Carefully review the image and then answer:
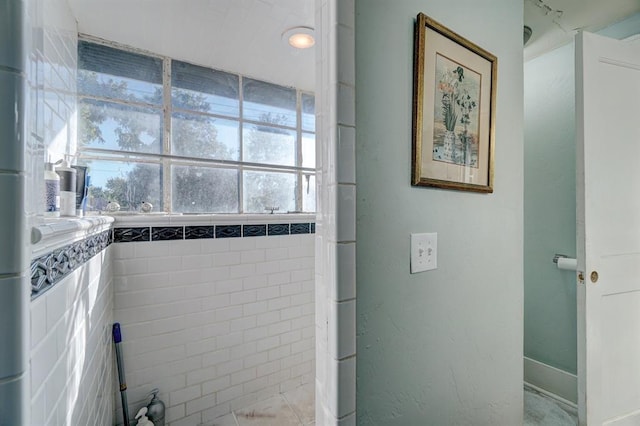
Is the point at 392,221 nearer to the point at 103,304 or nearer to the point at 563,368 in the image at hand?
the point at 103,304

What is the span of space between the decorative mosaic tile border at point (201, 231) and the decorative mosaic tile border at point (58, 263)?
0.51m

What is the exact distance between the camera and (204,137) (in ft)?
7.22

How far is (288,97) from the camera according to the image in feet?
8.48

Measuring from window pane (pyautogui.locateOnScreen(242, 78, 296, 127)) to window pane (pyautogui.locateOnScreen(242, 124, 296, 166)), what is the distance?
0.08 meters

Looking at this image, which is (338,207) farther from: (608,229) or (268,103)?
(268,103)

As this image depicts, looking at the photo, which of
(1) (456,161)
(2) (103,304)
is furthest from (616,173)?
(2) (103,304)

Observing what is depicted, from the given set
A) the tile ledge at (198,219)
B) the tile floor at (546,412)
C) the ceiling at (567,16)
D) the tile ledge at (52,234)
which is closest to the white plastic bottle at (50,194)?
the tile ledge at (52,234)

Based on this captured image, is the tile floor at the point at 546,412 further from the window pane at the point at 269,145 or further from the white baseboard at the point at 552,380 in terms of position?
the window pane at the point at 269,145

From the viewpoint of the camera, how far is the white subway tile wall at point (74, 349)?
532mm

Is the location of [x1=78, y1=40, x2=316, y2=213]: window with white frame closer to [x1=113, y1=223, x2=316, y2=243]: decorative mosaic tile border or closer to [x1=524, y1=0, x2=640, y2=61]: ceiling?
[x1=113, y1=223, x2=316, y2=243]: decorative mosaic tile border

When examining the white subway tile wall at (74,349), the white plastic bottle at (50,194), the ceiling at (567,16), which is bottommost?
the white subway tile wall at (74,349)

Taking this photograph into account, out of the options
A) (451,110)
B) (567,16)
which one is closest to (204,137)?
(451,110)

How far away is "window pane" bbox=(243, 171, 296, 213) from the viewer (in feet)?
7.80

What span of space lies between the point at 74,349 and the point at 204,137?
1.73 meters
